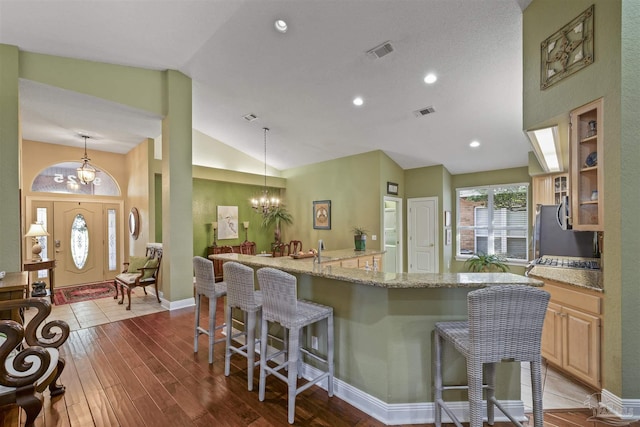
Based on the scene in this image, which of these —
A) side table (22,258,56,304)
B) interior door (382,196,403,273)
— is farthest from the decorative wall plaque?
side table (22,258,56,304)

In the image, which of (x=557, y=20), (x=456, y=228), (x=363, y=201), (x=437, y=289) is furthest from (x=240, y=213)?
(x=557, y=20)

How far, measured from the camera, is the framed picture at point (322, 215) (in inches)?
277

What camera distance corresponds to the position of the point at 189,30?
3490mm

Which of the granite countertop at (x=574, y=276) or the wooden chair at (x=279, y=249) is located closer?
the granite countertop at (x=574, y=276)

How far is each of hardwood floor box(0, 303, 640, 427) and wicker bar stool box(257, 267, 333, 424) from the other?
0.16m

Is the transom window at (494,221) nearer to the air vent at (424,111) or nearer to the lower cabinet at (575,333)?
the air vent at (424,111)

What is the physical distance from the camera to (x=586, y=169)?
2.38 meters

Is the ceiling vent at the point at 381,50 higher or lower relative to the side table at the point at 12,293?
higher

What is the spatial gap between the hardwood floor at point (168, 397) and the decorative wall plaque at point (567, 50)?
8.87 ft

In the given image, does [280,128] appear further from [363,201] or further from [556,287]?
[556,287]

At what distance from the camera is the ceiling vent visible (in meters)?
3.29

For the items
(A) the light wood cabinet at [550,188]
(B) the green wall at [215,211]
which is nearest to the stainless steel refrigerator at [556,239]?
(A) the light wood cabinet at [550,188]

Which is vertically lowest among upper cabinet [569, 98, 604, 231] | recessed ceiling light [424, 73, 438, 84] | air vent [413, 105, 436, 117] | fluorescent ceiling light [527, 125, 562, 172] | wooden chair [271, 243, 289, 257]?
wooden chair [271, 243, 289, 257]

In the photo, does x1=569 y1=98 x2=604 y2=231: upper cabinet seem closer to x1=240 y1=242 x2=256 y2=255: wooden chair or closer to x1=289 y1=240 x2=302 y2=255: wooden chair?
x1=289 y1=240 x2=302 y2=255: wooden chair
